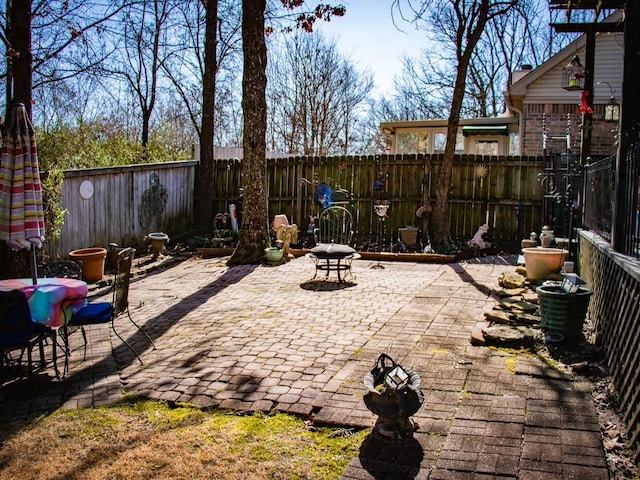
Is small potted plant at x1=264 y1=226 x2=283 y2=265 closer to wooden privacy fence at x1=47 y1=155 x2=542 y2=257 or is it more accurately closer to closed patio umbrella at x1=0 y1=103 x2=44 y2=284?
wooden privacy fence at x1=47 y1=155 x2=542 y2=257

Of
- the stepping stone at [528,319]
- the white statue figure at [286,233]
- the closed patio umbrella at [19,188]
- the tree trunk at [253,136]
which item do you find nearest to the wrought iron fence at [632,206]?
the stepping stone at [528,319]

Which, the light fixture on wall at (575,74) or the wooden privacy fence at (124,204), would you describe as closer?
the light fixture on wall at (575,74)

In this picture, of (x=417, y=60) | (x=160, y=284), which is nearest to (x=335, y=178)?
(x=160, y=284)

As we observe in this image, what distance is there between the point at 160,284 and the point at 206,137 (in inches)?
207

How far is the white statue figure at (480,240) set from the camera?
36.0 ft

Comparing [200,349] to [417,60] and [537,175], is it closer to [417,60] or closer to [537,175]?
[537,175]

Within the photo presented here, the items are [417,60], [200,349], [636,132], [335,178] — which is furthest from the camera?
[417,60]

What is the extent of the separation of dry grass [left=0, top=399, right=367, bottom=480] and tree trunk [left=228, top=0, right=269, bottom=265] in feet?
20.9

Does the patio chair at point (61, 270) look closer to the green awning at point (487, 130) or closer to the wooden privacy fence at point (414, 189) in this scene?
the wooden privacy fence at point (414, 189)

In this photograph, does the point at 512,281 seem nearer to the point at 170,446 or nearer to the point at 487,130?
the point at 170,446

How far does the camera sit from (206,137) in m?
12.9

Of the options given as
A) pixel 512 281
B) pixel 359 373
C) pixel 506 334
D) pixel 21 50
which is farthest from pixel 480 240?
pixel 21 50

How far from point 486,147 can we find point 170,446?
15.8 m

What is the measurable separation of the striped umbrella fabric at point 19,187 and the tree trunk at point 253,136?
523 cm
